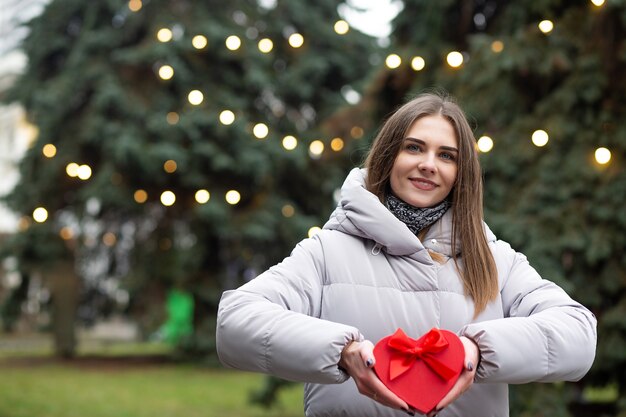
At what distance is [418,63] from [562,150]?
5.93ft

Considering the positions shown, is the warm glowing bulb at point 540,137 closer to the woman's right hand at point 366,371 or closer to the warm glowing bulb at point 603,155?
the warm glowing bulb at point 603,155

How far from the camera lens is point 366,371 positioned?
175cm

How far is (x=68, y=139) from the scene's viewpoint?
568 inches

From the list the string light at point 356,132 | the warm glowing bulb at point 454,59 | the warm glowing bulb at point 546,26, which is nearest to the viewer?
the warm glowing bulb at point 546,26

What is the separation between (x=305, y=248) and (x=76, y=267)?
49.1 ft

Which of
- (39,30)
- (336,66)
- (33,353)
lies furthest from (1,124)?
(336,66)

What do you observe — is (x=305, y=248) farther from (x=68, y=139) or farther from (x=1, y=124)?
(x=1, y=124)

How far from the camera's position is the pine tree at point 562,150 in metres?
5.92

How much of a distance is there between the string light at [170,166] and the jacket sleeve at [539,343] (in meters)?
11.3

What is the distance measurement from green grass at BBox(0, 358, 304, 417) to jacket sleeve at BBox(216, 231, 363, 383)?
7.67 meters

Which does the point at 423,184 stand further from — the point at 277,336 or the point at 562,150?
the point at 562,150

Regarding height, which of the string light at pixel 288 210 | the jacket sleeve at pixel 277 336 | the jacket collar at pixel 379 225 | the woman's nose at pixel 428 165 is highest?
the string light at pixel 288 210

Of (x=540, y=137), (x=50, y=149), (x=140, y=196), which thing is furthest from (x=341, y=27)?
(x=540, y=137)

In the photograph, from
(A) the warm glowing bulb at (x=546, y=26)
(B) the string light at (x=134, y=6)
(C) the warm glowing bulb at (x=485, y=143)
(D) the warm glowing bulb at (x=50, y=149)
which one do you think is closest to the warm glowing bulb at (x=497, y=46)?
(A) the warm glowing bulb at (x=546, y=26)
